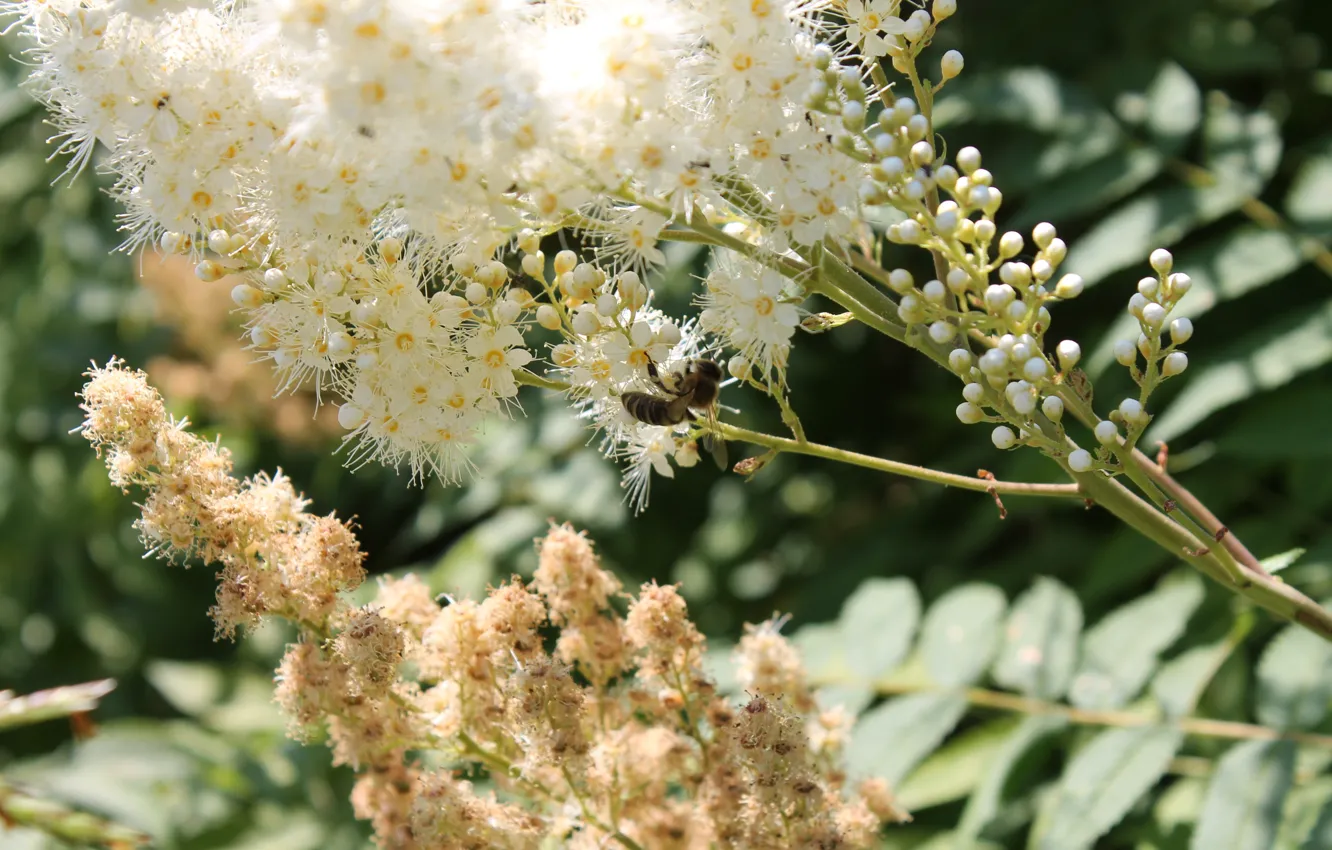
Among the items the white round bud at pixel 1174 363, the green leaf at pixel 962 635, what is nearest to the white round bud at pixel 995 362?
the white round bud at pixel 1174 363

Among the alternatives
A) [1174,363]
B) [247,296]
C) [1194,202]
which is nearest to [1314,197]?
[1194,202]

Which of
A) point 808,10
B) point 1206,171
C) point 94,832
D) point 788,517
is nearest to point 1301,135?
point 1206,171

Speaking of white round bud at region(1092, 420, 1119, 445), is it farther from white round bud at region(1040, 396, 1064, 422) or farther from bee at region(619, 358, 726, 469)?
bee at region(619, 358, 726, 469)

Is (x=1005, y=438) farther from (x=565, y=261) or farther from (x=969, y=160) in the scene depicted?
(x=565, y=261)

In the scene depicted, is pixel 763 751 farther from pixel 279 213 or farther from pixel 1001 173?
pixel 1001 173

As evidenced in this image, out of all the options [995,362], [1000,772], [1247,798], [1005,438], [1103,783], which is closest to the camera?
[995,362]
